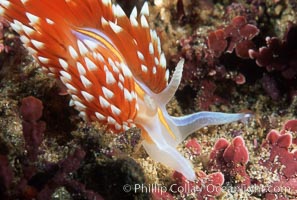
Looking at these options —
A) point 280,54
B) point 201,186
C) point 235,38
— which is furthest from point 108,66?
point 280,54

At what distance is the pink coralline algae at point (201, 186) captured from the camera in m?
2.95

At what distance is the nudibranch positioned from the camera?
9.46 ft

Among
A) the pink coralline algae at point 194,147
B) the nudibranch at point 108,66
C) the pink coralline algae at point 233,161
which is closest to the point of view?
the nudibranch at point 108,66

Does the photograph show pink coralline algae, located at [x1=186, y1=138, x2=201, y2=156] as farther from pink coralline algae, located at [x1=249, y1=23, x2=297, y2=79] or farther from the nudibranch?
pink coralline algae, located at [x1=249, y1=23, x2=297, y2=79]

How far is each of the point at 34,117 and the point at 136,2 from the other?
8.45 feet

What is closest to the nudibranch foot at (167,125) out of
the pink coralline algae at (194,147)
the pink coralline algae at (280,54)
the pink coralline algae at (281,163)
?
the pink coralline algae at (194,147)

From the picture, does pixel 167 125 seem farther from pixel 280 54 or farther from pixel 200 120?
pixel 280 54

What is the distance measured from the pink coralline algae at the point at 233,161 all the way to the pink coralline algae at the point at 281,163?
0.80 ft

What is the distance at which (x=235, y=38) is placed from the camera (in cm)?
419

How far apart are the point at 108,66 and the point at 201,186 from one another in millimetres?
1242

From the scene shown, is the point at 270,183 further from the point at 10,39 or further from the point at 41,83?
the point at 10,39

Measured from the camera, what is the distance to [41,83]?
3.54 metres

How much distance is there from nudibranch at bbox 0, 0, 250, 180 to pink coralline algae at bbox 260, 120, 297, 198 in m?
0.63

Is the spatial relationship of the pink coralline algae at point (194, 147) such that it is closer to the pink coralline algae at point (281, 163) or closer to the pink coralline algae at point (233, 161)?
the pink coralline algae at point (233, 161)
